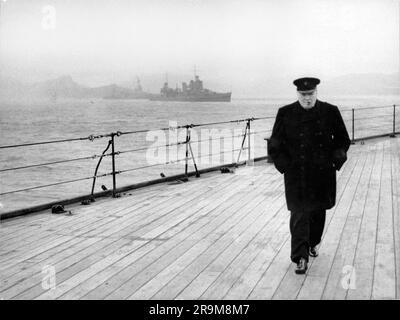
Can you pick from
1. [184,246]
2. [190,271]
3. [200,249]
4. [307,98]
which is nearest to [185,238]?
[184,246]

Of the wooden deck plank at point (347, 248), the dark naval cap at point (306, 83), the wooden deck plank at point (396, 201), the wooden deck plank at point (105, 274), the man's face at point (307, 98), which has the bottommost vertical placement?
the wooden deck plank at point (105, 274)

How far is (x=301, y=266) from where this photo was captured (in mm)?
3742

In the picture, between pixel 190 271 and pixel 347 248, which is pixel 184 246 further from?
pixel 347 248

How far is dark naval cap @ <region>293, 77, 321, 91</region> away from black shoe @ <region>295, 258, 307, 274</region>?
47.7 inches

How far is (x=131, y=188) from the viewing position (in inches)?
298

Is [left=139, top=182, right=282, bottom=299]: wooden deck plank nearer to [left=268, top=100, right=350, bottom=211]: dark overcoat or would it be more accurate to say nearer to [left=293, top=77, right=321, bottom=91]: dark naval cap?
[left=268, top=100, right=350, bottom=211]: dark overcoat

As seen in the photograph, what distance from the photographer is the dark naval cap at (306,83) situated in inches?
143

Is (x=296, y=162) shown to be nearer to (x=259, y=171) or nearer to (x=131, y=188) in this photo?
(x=131, y=188)

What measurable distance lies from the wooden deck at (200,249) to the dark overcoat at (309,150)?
1.87ft

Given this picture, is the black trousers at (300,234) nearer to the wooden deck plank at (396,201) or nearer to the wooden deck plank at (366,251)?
the wooden deck plank at (366,251)

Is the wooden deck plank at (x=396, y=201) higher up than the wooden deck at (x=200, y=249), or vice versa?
the wooden deck plank at (x=396, y=201)

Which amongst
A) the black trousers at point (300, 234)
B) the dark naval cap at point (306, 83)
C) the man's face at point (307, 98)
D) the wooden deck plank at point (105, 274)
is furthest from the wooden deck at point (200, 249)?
the dark naval cap at point (306, 83)

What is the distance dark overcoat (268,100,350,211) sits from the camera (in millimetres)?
3738
